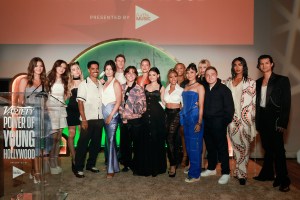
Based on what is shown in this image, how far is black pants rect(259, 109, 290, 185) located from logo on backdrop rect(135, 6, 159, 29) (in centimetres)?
252

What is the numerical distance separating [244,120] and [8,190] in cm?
265

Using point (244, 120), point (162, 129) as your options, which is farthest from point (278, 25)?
point (162, 129)

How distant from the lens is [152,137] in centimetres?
407

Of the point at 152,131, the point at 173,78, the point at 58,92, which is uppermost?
the point at 173,78

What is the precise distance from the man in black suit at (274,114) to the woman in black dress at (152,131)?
47.9 inches

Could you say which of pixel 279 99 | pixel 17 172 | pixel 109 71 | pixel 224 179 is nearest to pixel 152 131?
pixel 109 71

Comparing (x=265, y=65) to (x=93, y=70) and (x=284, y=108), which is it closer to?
(x=284, y=108)

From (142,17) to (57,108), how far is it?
7.79 feet

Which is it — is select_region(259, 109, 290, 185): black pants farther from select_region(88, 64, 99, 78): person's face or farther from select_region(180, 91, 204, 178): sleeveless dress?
select_region(88, 64, 99, 78): person's face

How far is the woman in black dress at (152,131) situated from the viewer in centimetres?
406

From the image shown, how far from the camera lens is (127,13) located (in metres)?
5.34

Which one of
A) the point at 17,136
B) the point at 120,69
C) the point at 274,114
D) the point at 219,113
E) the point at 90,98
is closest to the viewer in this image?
the point at 17,136

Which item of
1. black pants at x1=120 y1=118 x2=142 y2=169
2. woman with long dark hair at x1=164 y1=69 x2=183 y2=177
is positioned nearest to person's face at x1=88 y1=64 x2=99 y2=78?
black pants at x1=120 y1=118 x2=142 y2=169

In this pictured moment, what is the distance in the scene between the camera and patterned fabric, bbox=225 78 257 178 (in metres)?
3.75
